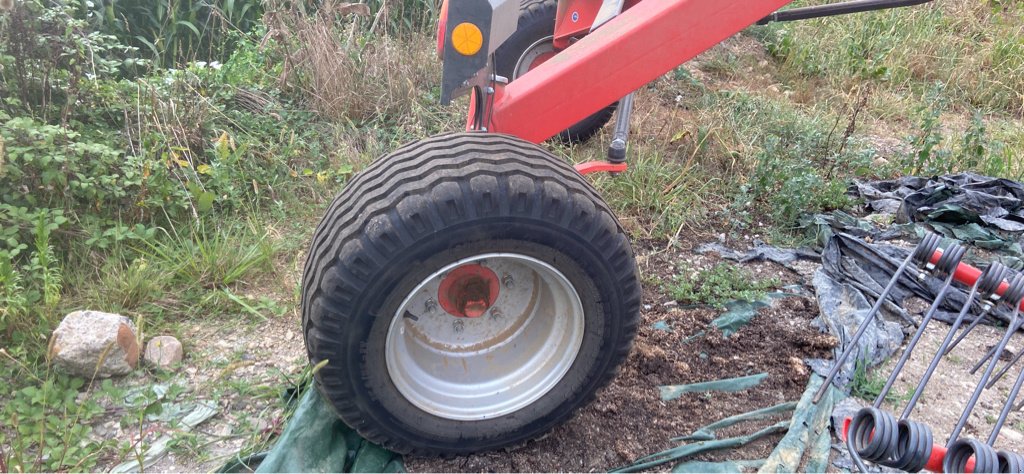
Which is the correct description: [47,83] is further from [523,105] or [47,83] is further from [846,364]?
[846,364]

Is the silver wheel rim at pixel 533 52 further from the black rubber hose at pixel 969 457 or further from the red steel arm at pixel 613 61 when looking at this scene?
the black rubber hose at pixel 969 457

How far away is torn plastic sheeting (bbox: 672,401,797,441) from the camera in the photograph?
242cm

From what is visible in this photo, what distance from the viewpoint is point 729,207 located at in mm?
4039

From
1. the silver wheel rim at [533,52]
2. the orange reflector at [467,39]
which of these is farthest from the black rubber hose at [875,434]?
the silver wheel rim at [533,52]

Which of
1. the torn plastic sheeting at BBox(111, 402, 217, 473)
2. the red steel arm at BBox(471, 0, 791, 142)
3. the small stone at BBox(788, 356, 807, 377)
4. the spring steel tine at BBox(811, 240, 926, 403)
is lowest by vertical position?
the torn plastic sheeting at BBox(111, 402, 217, 473)

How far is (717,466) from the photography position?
7.55ft

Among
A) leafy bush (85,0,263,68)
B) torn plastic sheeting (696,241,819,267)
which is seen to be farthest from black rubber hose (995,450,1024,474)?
leafy bush (85,0,263,68)

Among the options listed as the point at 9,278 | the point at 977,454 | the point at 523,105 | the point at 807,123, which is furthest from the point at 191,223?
the point at 807,123

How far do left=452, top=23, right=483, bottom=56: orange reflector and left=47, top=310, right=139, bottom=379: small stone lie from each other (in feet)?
5.47

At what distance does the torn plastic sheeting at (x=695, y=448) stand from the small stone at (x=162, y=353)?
1765 millimetres

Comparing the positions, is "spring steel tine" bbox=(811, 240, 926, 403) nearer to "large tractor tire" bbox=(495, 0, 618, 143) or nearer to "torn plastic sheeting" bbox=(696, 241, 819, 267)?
"torn plastic sheeting" bbox=(696, 241, 819, 267)

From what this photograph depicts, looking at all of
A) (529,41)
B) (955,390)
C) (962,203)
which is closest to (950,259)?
(955,390)

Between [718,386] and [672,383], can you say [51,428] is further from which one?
[718,386]

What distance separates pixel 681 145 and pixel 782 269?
3.94 ft
